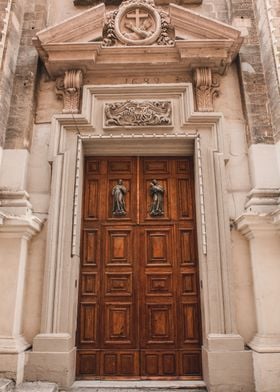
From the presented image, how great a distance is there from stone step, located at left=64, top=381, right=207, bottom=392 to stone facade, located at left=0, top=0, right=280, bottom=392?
0.19 m

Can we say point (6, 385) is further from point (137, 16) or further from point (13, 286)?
point (137, 16)

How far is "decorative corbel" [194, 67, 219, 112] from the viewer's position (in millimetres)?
5735

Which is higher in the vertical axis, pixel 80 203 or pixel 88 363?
pixel 80 203

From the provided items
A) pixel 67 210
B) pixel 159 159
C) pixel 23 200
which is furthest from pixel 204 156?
pixel 23 200

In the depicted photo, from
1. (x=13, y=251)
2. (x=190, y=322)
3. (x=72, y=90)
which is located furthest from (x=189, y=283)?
(x=72, y=90)

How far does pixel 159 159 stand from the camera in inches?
232

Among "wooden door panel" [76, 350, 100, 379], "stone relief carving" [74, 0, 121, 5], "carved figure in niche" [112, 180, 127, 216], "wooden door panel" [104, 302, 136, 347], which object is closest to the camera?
"wooden door panel" [76, 350, 100, 379]

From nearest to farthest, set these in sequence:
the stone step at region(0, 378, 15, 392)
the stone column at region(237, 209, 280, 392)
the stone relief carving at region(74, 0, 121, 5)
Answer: the stone step at region(0, 378, 15, 392) → the stone column at region(237, 209, 280, 392) → the stone relief carving at region(74, 0, 121, 5)

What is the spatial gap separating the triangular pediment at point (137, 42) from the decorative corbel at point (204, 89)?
5.6 inches

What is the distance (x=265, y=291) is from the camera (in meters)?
4.81

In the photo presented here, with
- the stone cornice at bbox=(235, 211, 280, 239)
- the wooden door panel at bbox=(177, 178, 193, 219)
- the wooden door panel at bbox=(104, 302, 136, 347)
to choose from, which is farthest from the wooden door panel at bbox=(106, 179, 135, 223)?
the stone cornice at bbox=(235, 211, 280, 239)

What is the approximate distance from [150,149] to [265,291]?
2673 mm

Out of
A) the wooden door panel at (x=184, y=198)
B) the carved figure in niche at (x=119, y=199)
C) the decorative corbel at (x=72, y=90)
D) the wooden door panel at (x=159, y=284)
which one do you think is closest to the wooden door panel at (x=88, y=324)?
the wooden door panel at (x=159, y=284)

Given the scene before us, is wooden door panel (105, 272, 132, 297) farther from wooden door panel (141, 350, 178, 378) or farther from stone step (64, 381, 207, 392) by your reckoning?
stone step (64, 381, 207, 392)
